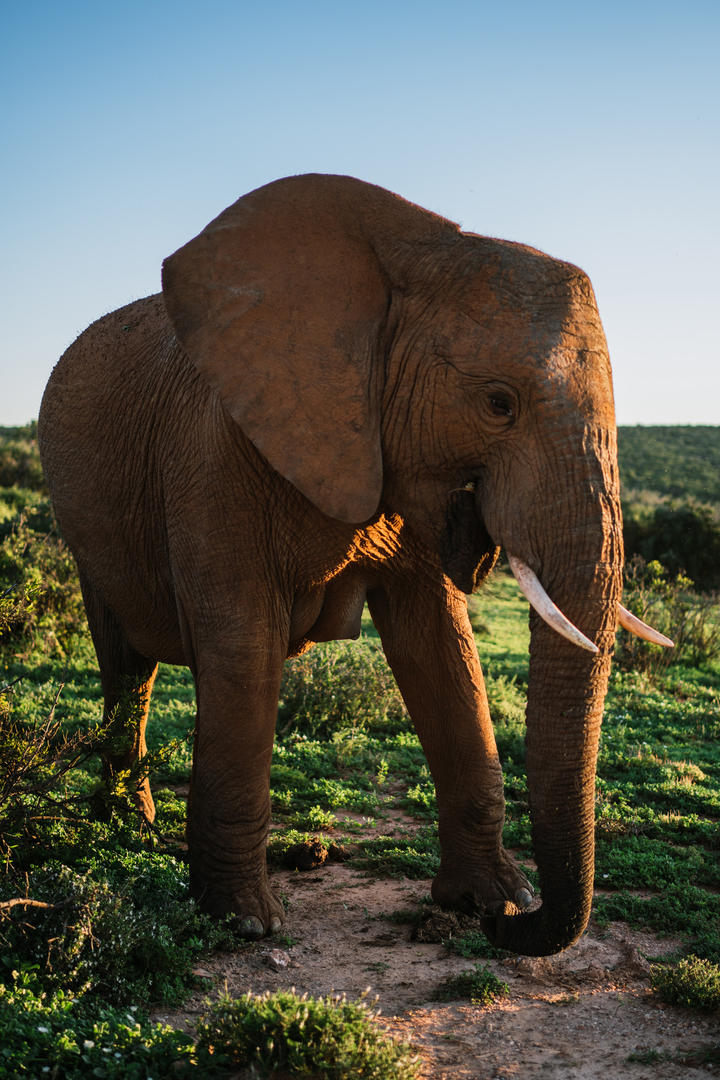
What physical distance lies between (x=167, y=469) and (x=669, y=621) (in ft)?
34.7

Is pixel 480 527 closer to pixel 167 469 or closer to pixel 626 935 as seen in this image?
pixel 167 469

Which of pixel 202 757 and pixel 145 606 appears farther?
pixel 145 606

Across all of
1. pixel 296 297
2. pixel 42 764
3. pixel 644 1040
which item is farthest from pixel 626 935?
pixel 296 297

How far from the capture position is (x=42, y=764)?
192 inches

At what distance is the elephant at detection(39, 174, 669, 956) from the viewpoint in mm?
3971

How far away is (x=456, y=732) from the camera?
18.2 ft

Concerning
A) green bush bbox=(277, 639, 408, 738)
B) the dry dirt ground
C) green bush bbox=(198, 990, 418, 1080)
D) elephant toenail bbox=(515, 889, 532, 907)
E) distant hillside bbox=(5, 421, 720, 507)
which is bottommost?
the dry dirt ground

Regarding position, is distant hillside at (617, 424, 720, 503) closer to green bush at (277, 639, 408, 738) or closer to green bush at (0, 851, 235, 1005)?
green bush at (277, 639, 408, 738)

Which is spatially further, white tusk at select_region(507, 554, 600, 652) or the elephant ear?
the elephant ear

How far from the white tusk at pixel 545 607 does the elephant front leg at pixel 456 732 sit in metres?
1.56

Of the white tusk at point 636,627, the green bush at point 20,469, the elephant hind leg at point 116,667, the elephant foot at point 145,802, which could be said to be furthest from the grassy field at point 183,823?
the green bush at point 20,469

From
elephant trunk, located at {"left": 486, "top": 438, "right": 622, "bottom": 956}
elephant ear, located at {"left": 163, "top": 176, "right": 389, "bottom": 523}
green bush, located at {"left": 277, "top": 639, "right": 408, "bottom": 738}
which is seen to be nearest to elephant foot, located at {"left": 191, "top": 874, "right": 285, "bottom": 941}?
elephant trunk, located at {"left": 486, "top": 438, "right": 622, "bottom": 956}

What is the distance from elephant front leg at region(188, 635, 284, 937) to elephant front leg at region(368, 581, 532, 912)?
878 millimetres

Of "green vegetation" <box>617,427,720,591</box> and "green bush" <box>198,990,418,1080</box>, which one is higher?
Result: "green vegetation" <box>617,427,720,591</box>
